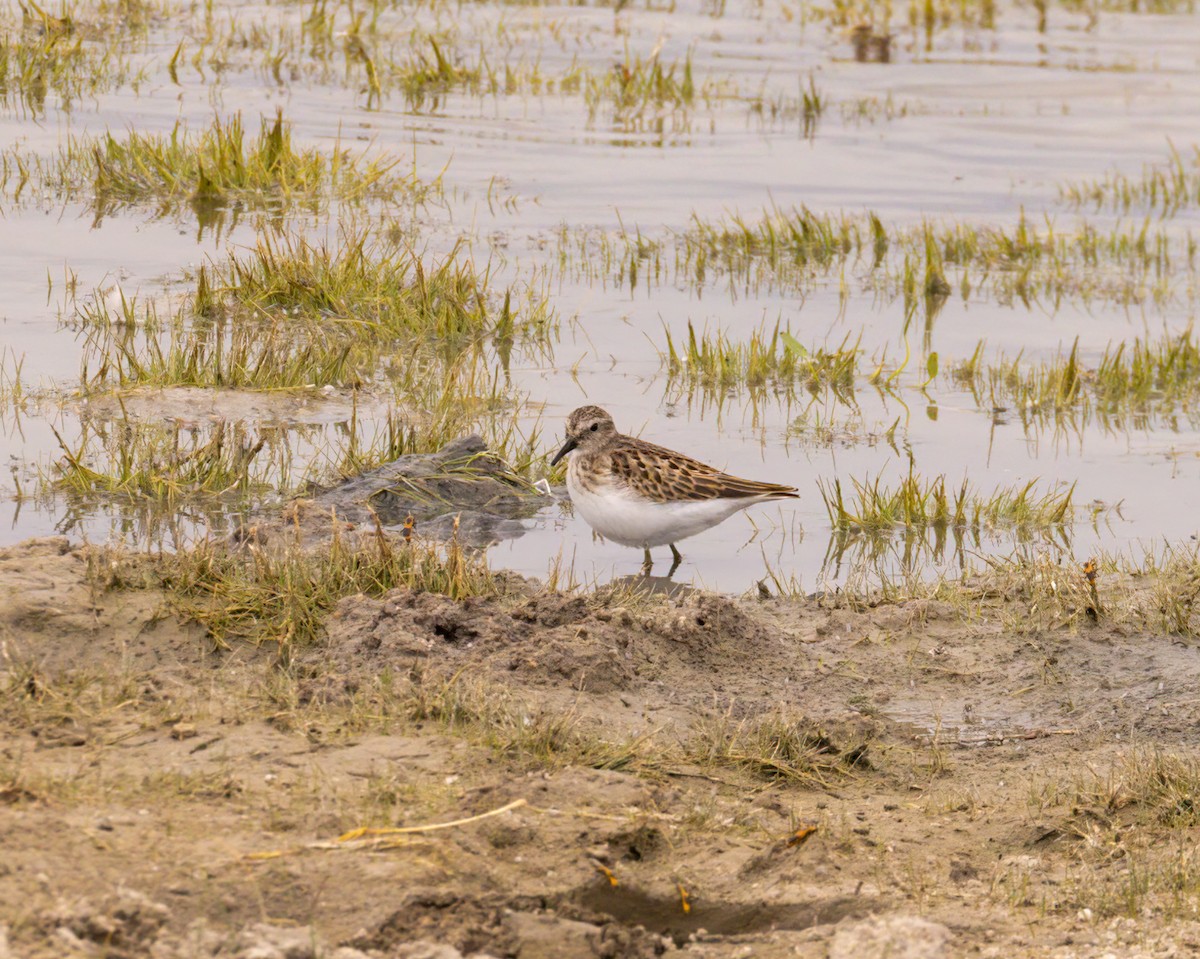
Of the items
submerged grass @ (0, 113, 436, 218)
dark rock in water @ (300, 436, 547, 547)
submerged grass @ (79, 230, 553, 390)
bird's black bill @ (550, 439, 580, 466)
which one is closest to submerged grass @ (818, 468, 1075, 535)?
bird's black bill @ (550, 439, 580, 466)

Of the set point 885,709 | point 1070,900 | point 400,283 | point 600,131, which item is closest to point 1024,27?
point 600,131

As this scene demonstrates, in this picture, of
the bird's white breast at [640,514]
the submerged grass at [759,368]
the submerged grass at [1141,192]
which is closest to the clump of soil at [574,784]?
the bird's white breast at [640,514]

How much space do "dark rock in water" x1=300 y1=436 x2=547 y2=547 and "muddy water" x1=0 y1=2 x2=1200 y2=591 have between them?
24 centimetres

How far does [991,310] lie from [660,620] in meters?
8.45

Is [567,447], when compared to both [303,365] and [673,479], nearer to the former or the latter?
[673,479]

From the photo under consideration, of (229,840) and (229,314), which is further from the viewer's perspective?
(229,314)

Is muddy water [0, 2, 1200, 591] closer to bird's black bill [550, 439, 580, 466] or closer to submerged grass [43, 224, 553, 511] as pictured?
submerged grass [43, 224, 553, 511]

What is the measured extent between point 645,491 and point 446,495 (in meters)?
1.35

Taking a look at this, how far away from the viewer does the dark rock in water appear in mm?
8945

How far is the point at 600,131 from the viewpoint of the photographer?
1891 centimetres

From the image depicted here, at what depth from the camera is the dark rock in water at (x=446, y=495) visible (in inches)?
352

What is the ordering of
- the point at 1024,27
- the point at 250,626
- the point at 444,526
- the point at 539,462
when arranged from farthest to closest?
the point at 1024,27
the point at 539,462
the point at 444,526
the point at 250,626

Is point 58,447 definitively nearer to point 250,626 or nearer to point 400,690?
point 250,626

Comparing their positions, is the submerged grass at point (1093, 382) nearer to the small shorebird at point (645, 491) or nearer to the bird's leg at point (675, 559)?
the bird's leg at point (675, 559)
